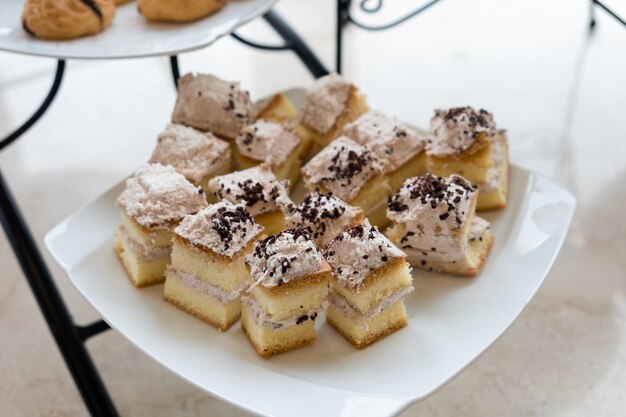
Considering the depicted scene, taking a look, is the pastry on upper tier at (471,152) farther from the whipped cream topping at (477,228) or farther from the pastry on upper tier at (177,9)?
the pastry on upper tier at (177,9)

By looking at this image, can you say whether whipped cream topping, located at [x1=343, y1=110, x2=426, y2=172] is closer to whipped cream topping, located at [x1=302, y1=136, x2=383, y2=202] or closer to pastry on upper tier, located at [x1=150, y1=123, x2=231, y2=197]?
whipped cream topping, located at [x1=302, y1=136, x2=383, y2=202]

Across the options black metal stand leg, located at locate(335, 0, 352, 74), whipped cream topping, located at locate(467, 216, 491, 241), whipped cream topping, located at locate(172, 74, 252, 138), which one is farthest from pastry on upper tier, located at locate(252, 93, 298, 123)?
whipped cream topping, located at locate(467, 216, 491, 241)

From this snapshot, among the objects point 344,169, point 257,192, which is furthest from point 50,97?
point 344,169

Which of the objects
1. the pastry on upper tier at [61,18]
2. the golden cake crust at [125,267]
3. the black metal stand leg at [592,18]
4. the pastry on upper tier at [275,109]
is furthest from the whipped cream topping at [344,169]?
the black metal stand leg at [592,18]

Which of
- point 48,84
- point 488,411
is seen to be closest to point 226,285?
point 488,411

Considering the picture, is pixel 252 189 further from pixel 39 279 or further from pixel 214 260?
pixel 39 279
